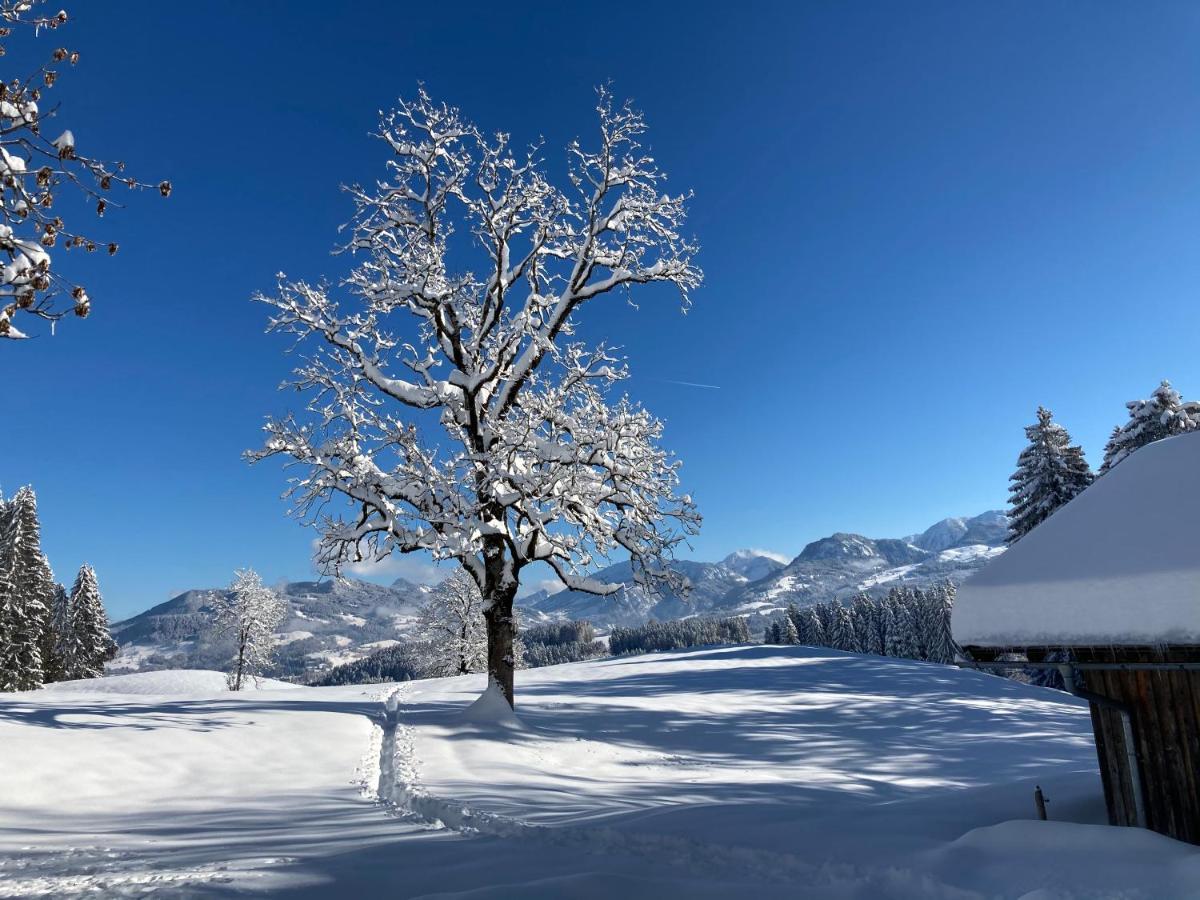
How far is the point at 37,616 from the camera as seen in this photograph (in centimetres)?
3928

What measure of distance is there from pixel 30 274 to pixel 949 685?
28.8m

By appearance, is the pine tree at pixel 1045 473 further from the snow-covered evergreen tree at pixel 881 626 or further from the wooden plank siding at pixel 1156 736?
the snow-covered evergreen tree at pixel 881 626

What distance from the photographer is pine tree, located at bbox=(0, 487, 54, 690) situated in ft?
118

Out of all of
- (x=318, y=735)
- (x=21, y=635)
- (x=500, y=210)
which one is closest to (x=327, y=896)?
(x=318, y=735)

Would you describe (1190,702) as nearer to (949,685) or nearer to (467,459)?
(467,459)

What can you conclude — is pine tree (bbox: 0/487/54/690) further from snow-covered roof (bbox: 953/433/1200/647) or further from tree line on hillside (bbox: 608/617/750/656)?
tree line on hillside (bbox: 608/617/750/656)

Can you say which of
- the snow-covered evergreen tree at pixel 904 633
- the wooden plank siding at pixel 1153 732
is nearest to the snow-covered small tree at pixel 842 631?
the snow-covered evergreen tree at pixel 904 633

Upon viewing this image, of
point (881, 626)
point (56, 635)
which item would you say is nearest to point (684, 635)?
point (881, 626)

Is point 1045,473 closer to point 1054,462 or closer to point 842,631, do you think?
point 1054,462

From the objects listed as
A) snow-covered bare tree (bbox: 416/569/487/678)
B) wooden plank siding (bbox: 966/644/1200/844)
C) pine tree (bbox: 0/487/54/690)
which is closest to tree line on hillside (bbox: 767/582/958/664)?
snow-covered bare tree (bbox: 416/569/487/678)

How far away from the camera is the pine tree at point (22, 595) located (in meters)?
36.1

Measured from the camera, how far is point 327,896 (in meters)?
5.64

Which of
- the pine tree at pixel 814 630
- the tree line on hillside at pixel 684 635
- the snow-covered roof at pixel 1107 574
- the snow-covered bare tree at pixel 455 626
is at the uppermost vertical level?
the snow-covered roof at pixel 1107 574

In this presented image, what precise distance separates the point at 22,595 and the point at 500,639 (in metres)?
39.0
